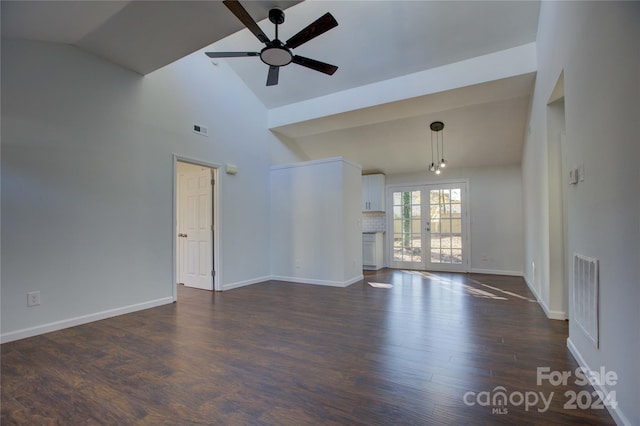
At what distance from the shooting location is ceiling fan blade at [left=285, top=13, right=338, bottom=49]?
2576mm

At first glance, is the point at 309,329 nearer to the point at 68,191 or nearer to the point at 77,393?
the point at 77,393

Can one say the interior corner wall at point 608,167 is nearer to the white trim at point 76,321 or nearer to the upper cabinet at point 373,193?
the white trim at point 76,321

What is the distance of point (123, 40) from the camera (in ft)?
10.5

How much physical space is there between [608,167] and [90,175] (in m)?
4.41

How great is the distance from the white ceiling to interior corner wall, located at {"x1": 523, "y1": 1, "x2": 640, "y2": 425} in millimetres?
1358

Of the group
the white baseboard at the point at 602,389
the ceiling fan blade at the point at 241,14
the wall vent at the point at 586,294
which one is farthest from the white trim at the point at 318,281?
the ceiling fan blade at the point at 241,14

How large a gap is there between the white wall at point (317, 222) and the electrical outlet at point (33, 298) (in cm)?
341

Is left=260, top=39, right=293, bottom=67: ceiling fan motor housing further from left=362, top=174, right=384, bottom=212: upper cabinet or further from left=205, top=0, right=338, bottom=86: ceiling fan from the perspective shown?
left=362, top=174, right=384, bottom=212: upper cabinet

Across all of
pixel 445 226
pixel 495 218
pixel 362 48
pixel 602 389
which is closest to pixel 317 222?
pixel 362 48

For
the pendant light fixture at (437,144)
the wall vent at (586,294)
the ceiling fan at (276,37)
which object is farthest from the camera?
the pendant light fixture at (437,144)

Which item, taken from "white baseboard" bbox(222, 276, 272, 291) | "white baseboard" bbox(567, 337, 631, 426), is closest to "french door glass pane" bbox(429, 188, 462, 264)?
"white baseboard" bbox(222, 276, 272, 291)

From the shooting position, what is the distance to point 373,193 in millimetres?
7504

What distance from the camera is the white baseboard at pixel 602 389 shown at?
4.90 ft

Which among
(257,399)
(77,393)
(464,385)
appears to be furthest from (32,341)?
(464,385)
